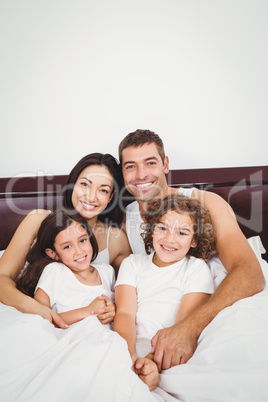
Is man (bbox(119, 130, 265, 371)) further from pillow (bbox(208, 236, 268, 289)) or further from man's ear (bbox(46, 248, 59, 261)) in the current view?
man's ear (bbox(46, 248, 59, 261))

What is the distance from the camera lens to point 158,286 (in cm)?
120

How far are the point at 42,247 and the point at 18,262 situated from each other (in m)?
0.13

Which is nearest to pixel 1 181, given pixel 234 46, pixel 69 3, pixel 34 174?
pixel 34 174

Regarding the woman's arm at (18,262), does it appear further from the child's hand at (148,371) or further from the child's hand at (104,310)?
the child's hand at (148,371)

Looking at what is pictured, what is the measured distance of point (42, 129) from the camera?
194cm

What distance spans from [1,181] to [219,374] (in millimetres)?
1676

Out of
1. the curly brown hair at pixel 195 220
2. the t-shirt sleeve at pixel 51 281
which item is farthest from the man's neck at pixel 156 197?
the t-shirt sleeve at pixel 51 281

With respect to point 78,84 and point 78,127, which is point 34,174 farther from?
point 78,84

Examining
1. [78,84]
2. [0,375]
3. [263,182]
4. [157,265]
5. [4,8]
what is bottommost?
[0,375]

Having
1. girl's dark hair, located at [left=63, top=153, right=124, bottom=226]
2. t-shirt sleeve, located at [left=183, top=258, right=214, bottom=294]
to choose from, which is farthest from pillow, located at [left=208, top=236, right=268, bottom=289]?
girl's dark hair, located at [left=63, top=153, right=124, bottom=226]

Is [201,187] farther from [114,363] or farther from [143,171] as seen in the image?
[114,363]

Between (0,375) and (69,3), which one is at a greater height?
(69,3)

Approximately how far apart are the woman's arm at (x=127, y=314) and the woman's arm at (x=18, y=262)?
1.03 ft

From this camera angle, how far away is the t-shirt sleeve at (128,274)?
3.97 ft
